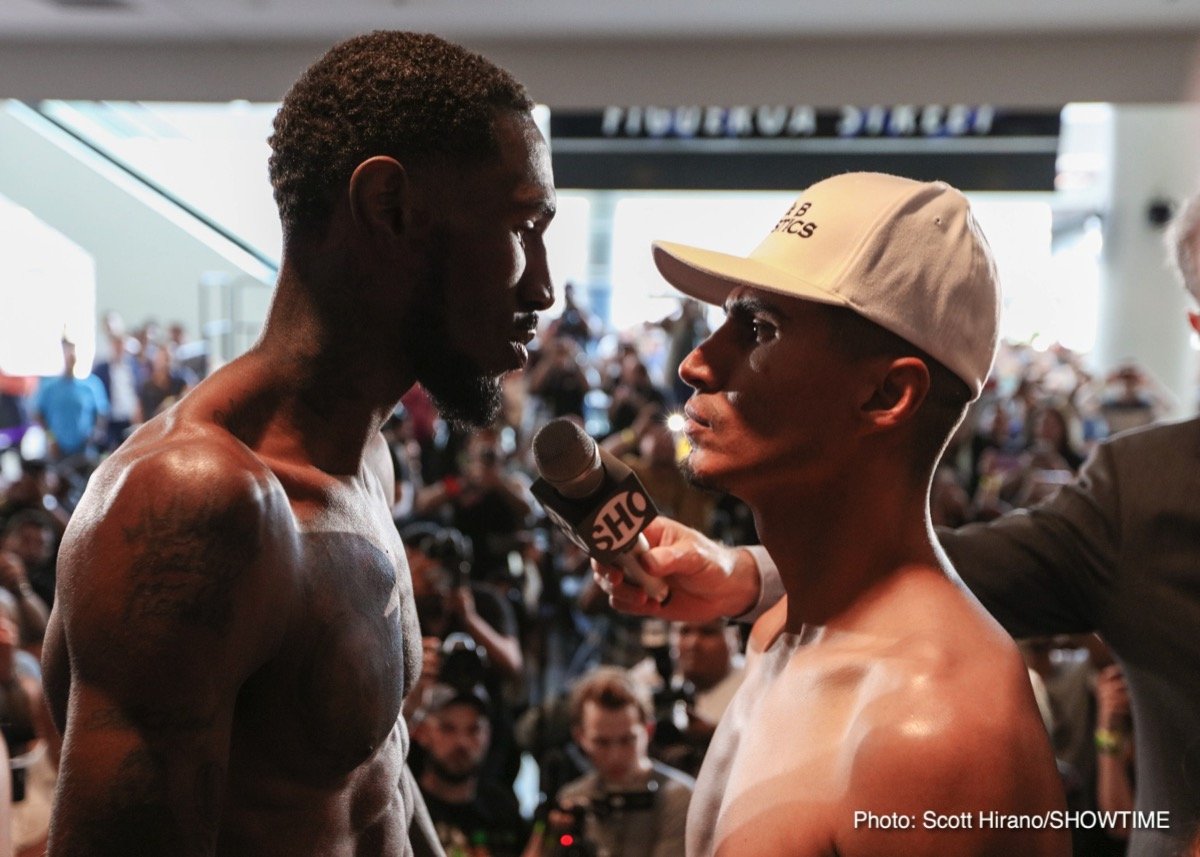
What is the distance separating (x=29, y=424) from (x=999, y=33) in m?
Result: 8.34

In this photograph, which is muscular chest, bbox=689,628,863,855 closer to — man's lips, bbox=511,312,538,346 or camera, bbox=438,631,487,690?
man's lips, bbox=511,312,538,346

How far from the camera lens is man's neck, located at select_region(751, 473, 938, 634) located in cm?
133

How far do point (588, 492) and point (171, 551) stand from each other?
55 cm

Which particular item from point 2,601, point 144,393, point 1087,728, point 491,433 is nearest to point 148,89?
point 144,393

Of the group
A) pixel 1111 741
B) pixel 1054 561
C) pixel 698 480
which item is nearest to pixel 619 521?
pixel 698 480

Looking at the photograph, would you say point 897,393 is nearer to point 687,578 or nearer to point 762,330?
point 762,330

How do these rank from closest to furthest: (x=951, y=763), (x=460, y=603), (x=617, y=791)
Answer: (x=951, y=763) < (x=617, y=791) < (x=460, y=603)

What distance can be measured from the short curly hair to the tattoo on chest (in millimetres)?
403

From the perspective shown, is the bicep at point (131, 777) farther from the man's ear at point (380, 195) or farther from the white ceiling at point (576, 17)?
the white ceiling at point (576, 17)

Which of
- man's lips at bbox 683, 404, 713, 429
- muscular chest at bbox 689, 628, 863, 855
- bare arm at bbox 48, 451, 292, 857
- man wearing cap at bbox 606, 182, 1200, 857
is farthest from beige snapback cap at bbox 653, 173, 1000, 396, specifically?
bare arm at bbox 48, 451, 292, 857

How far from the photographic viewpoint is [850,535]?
134 centimetres

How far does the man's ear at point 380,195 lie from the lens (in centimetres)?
136

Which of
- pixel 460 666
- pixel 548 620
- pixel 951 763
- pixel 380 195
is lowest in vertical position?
pixel 548 620

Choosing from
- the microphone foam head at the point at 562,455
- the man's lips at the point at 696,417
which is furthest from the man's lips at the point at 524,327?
the man's lips at the point at 696,417
